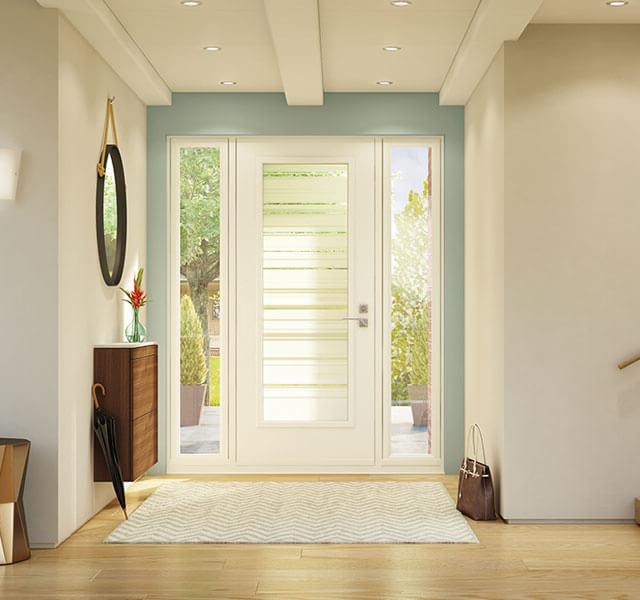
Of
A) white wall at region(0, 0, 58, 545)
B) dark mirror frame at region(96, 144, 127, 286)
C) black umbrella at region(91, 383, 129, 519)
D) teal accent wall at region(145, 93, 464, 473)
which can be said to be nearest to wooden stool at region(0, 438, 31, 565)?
white wall at region(0, 0, 58, 545)

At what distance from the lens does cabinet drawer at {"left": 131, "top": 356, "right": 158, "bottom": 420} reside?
5.02 m

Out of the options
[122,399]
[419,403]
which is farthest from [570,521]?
[122,399]

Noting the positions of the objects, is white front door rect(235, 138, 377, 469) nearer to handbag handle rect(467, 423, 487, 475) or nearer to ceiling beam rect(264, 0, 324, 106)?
ceiling beam rect(264, 0, 324, 106)

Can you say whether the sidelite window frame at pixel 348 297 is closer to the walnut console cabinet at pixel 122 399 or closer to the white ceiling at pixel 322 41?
the white ceiling at pixel 322 41

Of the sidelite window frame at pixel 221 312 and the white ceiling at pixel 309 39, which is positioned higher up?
the white ceiling at pixel 309 39

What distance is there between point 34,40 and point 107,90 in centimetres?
91

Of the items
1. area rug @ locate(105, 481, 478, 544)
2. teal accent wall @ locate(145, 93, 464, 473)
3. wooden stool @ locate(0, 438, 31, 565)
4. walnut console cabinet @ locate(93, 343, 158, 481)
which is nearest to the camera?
wooden stool @ locate(0, 438, 31, 565)

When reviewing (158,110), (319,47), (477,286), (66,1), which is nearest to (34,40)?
(66,1)

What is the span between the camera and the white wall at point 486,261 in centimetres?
486

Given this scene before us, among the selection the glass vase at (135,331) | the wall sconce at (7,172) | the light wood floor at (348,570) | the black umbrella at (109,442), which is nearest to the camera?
the light wood floor at (348,570)

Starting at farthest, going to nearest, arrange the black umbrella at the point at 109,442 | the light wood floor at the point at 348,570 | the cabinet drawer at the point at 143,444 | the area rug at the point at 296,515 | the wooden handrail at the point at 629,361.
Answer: the cabinet drawer at the point at 143,444 < the black umbrella at the point at 109,442 < the wooden handrail at the point at 629,361 < the area rug at the point at 296,515 < the light wood floor at the point at 348,570

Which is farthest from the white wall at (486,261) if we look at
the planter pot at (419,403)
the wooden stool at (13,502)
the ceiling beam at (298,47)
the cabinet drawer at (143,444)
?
the wooden stool at (13,502)

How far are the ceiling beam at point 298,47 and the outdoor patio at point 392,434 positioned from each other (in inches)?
86.0

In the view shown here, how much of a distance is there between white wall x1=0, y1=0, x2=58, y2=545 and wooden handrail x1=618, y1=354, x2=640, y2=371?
282 centimetres
